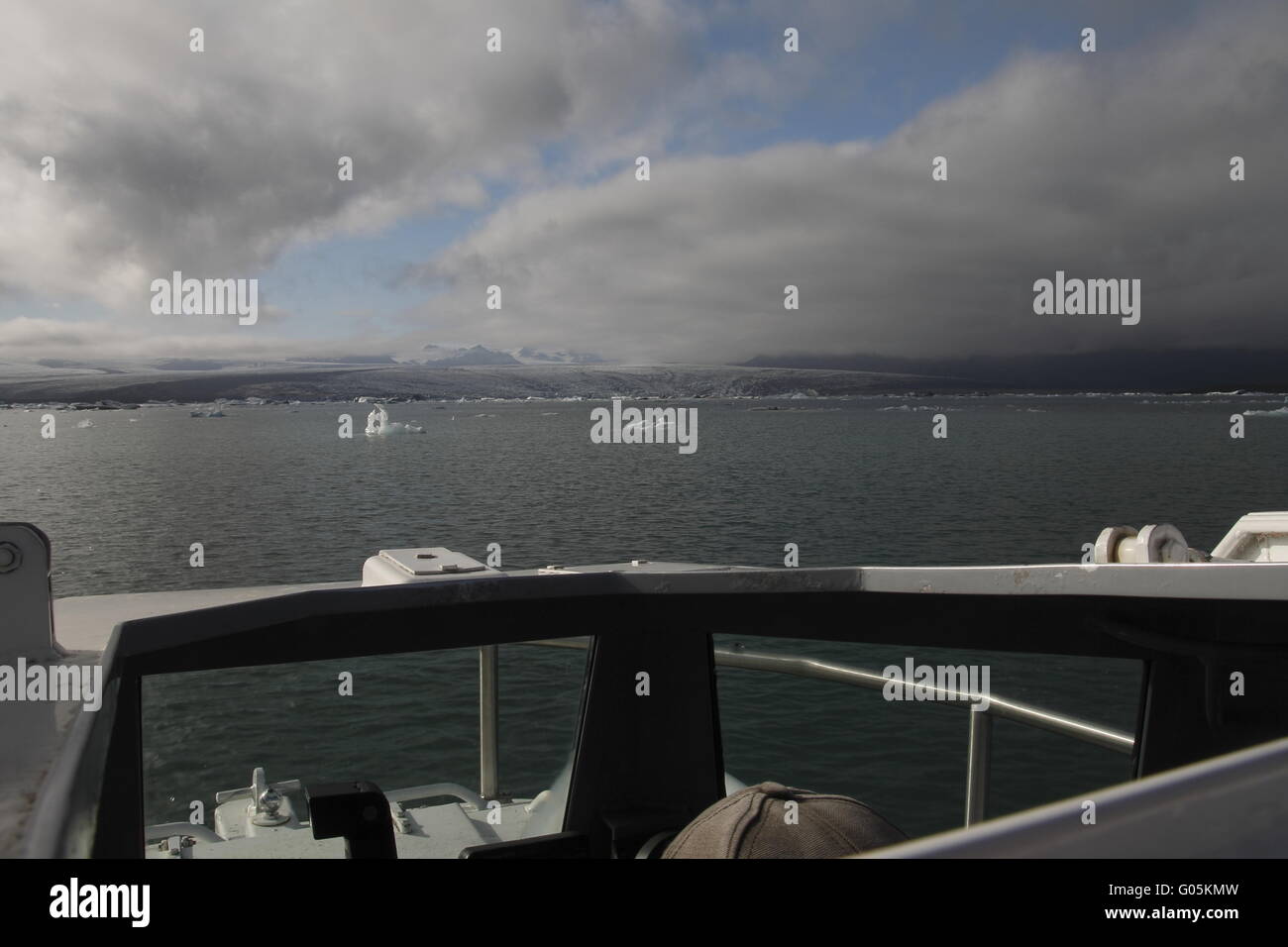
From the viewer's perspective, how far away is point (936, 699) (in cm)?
443

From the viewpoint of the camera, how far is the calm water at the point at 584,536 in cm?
536

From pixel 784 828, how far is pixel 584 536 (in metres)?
31.0

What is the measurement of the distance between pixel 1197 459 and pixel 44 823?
241ft

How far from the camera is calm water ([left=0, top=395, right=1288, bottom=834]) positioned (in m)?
5.36

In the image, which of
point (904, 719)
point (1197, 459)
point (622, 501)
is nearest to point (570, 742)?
point (904, 719)

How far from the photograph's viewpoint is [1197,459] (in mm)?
65062

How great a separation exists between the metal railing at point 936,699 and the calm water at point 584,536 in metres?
0.12
